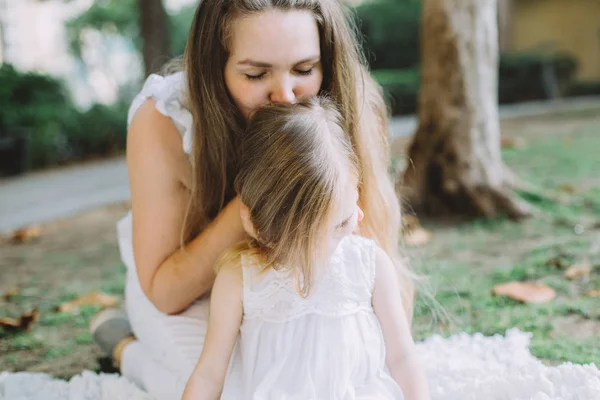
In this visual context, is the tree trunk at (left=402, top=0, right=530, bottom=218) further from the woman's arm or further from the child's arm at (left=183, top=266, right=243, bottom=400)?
the child's arm at (left=183, top=266, right=243, bottom=400)

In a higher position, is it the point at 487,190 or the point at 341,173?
the point at 341,173

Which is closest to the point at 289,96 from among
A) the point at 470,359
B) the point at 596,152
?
the point at 470,359

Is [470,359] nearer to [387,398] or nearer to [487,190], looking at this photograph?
[387,398]

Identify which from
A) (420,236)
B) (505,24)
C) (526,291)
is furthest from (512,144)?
(505,24)

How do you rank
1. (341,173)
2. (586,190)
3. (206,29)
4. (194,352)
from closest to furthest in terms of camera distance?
1. (341,173)
2. (206,29)
3. (194,352)
4. (586,190)

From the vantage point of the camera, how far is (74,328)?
2.55 meters

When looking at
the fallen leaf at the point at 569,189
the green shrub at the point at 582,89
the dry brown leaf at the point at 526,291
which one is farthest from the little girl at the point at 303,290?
the green shrub at the point at 582,89

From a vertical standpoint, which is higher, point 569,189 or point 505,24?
point 505,24

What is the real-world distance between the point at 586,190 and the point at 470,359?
266 centimetres

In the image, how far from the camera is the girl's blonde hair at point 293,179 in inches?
54.2

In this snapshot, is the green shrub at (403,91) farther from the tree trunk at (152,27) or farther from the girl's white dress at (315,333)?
the girl's white dress at (315,333)

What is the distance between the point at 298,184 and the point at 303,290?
0.27 metres

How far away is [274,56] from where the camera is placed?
1533mm

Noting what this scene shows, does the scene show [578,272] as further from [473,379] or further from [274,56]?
[274,56]
